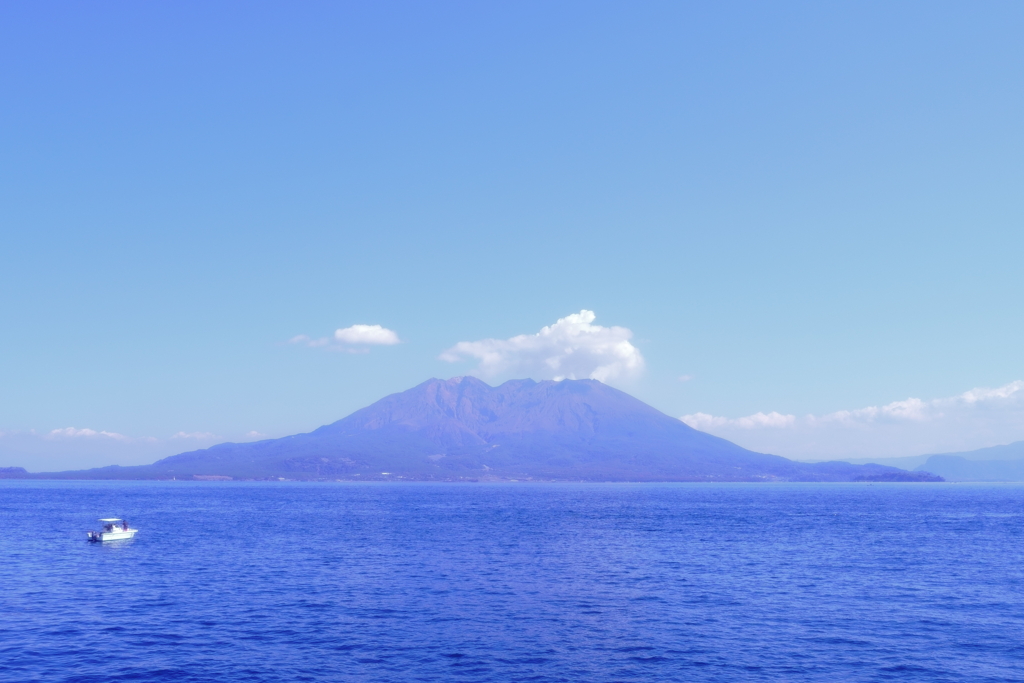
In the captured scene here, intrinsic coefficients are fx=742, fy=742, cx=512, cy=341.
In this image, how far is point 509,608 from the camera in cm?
4959

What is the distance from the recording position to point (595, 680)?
34.5m

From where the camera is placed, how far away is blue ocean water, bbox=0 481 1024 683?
36594 millimetres

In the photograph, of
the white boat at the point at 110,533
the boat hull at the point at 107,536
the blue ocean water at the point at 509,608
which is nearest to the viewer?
the blue ocean water at the point at 509,608

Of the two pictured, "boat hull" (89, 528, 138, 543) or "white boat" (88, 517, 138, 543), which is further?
"white boat" (88, 517, 138, 543)

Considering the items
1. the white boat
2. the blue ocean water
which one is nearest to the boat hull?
the white boat

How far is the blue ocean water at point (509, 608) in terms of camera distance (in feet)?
120

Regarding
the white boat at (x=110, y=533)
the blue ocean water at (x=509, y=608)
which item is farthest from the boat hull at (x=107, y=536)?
the blue ocean water at (x=509, y=608)

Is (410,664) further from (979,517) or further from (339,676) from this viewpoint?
(979,517)

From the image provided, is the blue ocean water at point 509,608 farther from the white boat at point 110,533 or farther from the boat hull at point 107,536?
the boat hull at point 107,536

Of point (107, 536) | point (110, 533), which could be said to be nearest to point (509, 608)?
point (107, 536)

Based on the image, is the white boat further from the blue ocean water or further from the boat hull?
the blue ocean water

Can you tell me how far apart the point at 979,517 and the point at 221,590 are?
145960mm

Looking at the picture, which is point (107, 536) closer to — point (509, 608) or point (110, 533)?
point (110, 533)

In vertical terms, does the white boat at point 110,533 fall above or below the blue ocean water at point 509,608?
below
